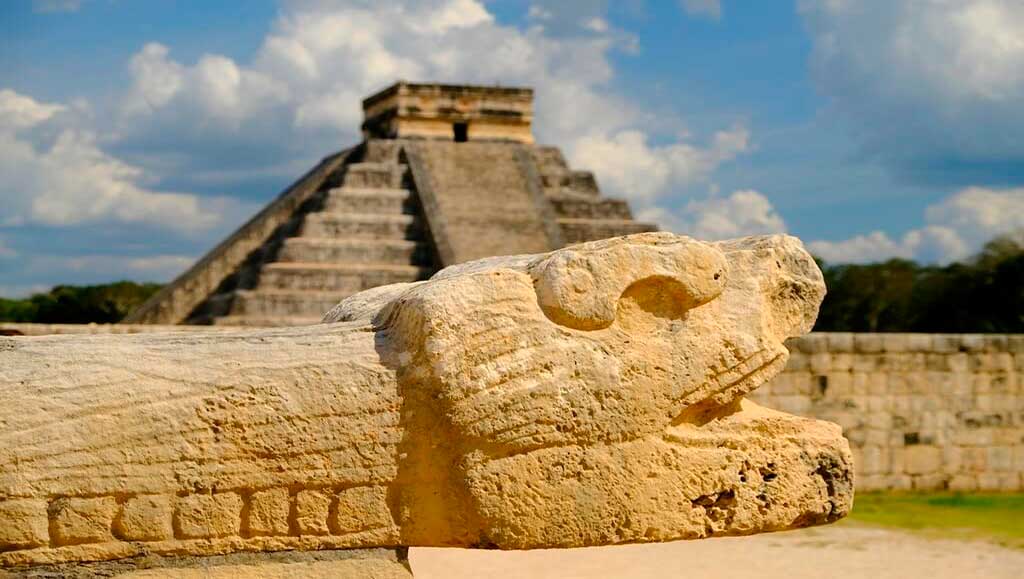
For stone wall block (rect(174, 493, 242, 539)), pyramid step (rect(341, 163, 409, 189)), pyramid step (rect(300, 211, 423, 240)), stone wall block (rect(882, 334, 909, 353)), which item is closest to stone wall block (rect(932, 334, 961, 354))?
stone wall block (rect(882, 334, 909, 353))

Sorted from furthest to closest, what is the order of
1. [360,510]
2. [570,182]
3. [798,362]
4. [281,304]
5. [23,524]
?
[570,182] < [281,304] < [798,362] < [360,510] < [23,524]

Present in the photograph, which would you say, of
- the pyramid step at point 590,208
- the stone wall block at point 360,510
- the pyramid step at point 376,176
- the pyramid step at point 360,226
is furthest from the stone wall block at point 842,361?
the pyramid step at point 376,176

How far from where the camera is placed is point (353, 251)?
1966 cm

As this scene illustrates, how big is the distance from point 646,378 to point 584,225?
58.9 feet

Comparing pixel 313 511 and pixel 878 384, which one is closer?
pixel 313 511

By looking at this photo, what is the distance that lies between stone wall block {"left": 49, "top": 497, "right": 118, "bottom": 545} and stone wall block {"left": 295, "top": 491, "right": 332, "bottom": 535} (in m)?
0.48

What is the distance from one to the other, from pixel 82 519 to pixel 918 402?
9.31m

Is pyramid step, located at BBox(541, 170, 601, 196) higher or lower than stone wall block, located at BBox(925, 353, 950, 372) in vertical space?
higher

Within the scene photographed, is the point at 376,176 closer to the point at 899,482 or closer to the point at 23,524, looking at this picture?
the point at 899,482

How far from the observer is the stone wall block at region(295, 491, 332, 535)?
3416 millimetres

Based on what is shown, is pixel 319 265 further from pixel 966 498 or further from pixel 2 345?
pixel 2 345

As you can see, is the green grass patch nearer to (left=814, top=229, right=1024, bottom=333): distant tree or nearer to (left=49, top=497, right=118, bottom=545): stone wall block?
(left=49, top=497, right=118, bottom=545): stone wall block

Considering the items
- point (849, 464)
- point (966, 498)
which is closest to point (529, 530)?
point (849, 464)

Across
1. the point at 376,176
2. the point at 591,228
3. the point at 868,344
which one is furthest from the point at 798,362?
the point at 376,176
